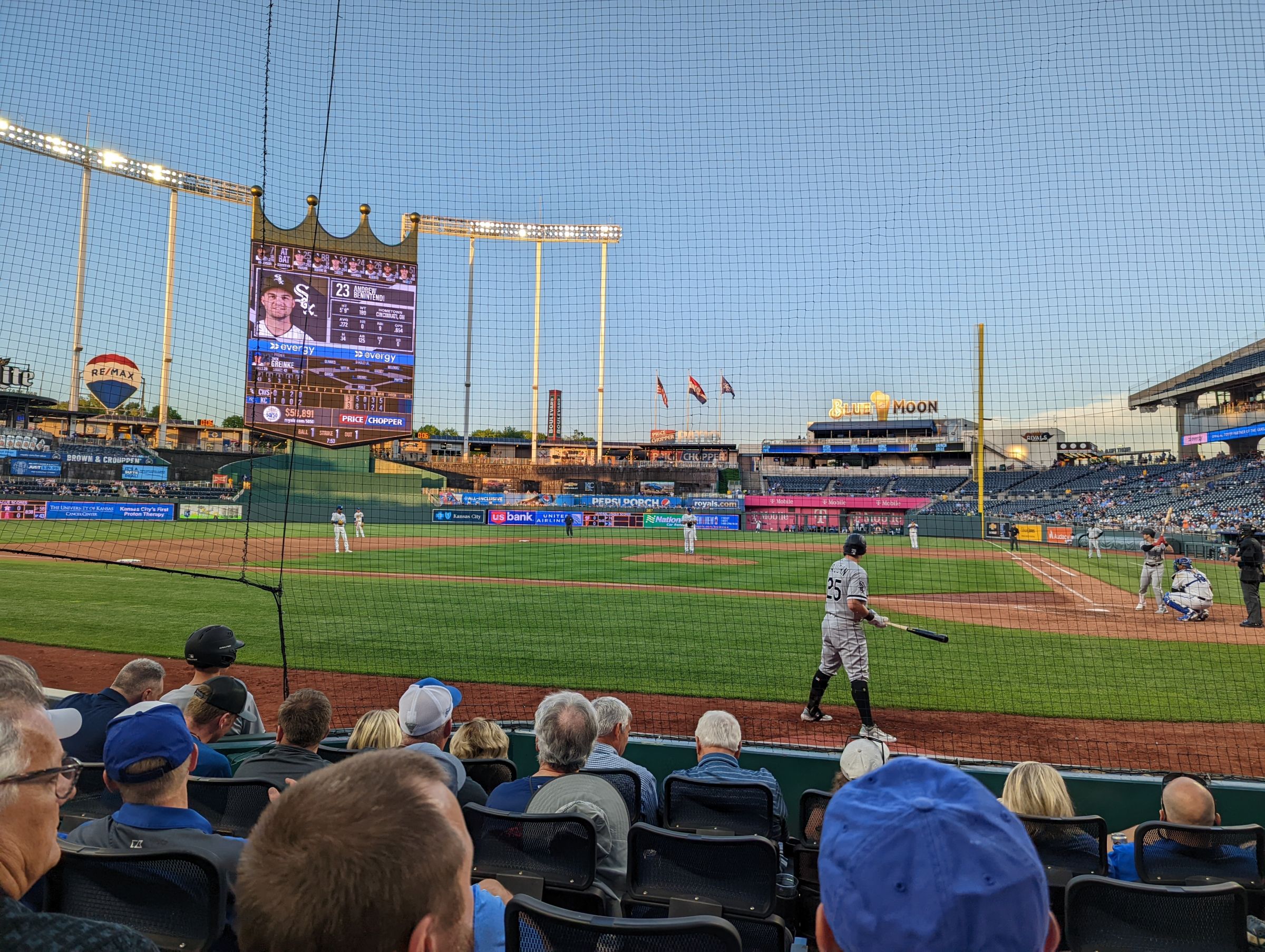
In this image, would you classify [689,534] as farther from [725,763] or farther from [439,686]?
[725,763]

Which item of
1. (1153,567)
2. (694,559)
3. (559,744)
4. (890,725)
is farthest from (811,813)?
(694,559)

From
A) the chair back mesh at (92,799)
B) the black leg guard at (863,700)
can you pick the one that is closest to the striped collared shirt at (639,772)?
the chair back mesh at (92,799)

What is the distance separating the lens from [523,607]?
571 inches

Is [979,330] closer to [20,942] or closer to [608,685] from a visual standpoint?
[608,685]

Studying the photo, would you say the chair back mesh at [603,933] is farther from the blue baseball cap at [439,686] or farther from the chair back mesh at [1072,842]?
the blue baseball cap at [439,686]

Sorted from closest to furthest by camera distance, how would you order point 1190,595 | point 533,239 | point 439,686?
point 439,686
point 1190,595
point 533,239

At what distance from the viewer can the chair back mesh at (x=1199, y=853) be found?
2988mm

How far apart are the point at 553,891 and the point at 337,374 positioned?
1040 cm

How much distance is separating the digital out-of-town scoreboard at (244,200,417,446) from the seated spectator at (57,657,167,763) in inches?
260

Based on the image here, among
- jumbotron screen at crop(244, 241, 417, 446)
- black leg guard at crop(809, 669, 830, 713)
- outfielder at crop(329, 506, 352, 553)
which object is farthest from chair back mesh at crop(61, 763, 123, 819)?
outfielder at crop(329, 506, 352, 553)

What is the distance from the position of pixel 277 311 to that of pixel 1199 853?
11722mm

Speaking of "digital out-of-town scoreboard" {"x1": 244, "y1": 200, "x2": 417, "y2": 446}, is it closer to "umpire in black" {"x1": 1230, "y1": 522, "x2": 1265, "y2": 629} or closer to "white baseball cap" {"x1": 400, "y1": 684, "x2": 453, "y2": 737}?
"white baseball cap" {"x1": 400, "y1": 684, "x2": 453, "y2": 737}

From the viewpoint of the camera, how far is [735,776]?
3.61 meters

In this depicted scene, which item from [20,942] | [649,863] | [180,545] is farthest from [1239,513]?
[180,545]
